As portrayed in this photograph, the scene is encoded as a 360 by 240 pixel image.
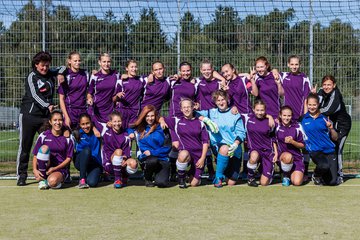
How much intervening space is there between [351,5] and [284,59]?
1.36 m

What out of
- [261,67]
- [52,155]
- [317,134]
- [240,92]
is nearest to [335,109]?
[317,134]

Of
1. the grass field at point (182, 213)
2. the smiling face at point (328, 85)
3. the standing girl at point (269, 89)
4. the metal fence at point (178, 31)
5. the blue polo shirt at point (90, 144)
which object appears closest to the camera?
the grass field at point (182, 213)

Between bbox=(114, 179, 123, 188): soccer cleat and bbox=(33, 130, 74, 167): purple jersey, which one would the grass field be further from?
bbox=(33, 130, 74, 167): purple jersey

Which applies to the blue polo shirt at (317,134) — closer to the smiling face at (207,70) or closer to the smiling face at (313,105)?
the smiling face at (313,105)

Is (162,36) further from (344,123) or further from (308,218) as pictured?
(308,218)

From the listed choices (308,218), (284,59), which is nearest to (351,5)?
(284,59)

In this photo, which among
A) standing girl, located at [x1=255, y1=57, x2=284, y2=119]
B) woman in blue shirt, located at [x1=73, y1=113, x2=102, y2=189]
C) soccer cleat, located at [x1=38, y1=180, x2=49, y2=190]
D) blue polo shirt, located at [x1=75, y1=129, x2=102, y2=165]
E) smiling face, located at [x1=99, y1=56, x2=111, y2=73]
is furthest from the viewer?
standing girl, located at [x1=255, y1=57, x2=284, y2=119]

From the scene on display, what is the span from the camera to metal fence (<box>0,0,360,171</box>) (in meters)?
8.51

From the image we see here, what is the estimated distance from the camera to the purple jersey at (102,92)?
25.1 ft

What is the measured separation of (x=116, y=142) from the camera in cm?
732

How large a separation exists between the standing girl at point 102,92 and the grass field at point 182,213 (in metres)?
1.14

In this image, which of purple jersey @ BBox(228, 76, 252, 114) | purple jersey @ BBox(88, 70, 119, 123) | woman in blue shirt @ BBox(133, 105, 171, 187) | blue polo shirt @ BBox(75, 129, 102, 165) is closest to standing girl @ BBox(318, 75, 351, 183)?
purple jersey @ BBox(228, 76, 252, 114)

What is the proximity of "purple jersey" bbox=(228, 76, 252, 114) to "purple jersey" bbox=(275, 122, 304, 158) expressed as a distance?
60 cm

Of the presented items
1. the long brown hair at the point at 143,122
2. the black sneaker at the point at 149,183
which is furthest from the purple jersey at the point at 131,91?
the black sneaker at the point at 149,183
